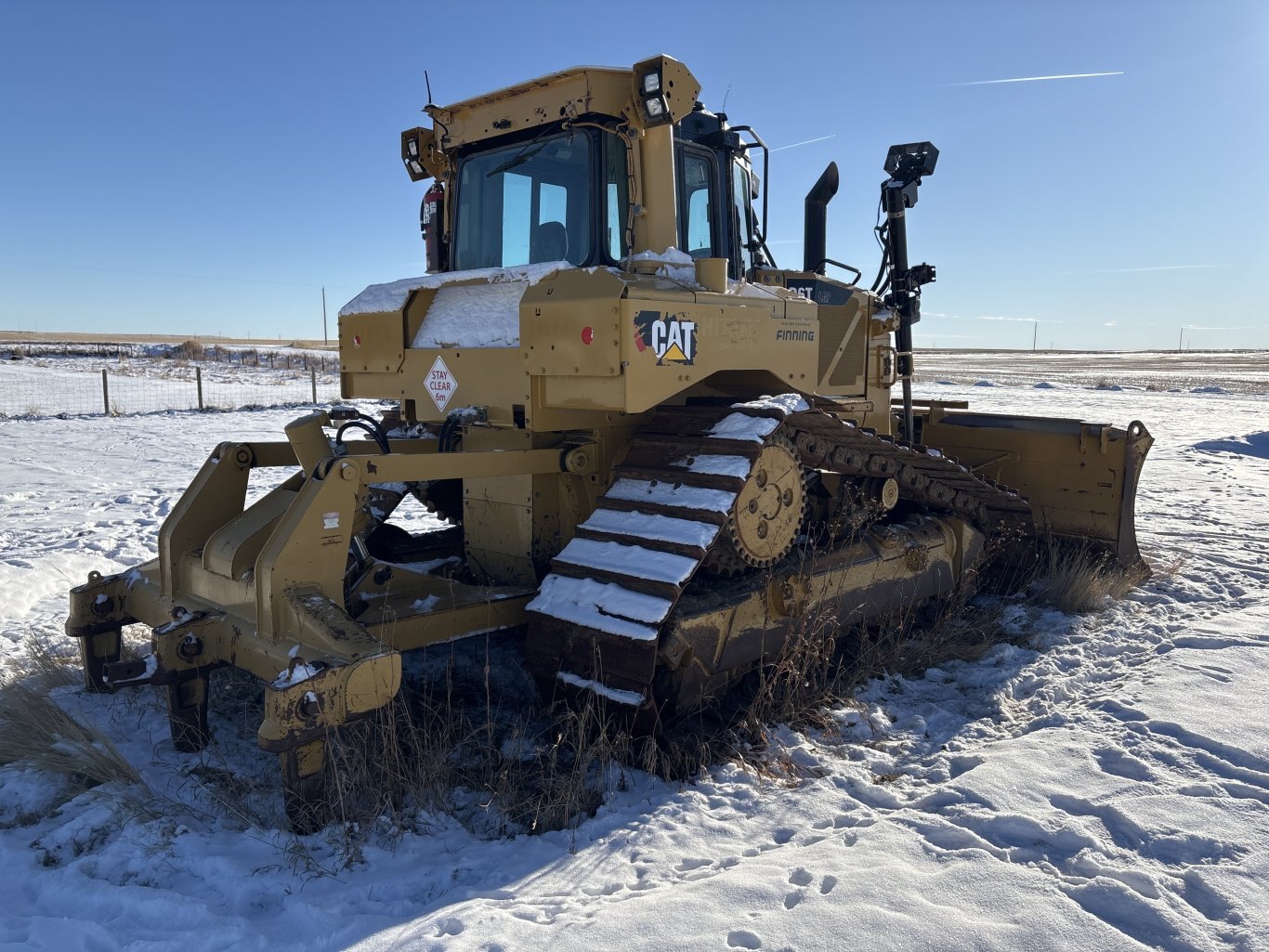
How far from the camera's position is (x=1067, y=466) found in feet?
24.6

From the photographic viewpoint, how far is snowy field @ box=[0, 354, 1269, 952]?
9.35 ft

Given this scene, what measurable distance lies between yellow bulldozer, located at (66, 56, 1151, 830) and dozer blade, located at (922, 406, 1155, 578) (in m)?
1.12

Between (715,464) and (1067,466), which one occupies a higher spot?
(715,464)

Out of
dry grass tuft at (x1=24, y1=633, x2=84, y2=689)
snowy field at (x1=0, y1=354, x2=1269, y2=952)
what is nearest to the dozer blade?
snowy field at (x1=0, y1=354, x2=1269, y2=952)

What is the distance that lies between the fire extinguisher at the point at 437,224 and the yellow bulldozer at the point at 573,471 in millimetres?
21

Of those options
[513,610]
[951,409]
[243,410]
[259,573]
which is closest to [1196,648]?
[951,409]

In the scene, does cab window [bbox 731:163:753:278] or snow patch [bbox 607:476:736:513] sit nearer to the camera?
snow patch [bbox 607:476:736:513]

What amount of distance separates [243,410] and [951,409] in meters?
18.0

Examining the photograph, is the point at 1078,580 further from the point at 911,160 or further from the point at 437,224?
the point at 437,224

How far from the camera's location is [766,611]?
190 inches

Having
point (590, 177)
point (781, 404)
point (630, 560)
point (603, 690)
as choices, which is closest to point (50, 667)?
point (603, 690)

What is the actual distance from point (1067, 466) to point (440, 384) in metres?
5.17

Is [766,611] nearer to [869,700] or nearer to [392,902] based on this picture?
[869,700]

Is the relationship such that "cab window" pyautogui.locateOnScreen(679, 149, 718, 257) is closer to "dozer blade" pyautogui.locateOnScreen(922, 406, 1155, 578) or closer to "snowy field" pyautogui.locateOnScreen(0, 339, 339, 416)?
"dozer blade" pyautogui.locateOnScreen(922, 406, 1155, 578)
